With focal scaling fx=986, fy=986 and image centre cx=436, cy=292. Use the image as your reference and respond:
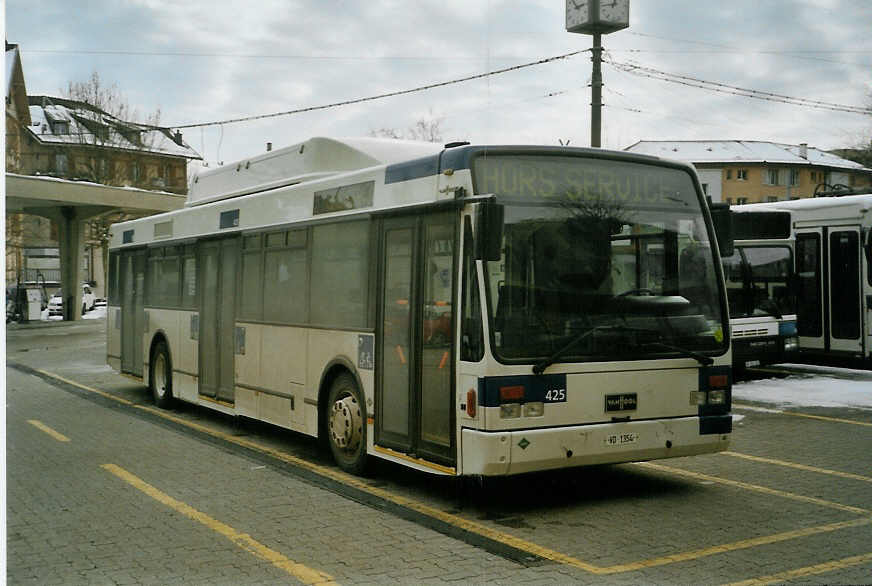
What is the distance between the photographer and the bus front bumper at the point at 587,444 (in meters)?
6.98

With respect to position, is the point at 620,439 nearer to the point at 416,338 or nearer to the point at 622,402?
the point at 622,402

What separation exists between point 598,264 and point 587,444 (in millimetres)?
1351

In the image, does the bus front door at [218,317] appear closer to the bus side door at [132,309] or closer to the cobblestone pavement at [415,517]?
the cobblestone pavement at [415,517]

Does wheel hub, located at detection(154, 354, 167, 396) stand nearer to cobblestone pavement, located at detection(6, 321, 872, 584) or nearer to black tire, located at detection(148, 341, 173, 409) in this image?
black tire, located at detection(148, 341, 173, 409)

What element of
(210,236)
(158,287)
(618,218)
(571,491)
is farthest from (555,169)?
(158,287)

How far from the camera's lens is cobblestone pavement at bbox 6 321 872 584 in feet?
19.4

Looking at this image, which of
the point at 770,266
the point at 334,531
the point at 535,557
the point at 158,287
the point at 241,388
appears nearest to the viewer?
the point at 535,557

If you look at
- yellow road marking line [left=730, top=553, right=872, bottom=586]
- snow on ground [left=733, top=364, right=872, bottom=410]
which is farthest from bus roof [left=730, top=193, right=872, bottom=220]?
yellow road marking line [left=730, top=553, right=872, bottom=586]

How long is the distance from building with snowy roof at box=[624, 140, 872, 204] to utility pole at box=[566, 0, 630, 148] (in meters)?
68.3

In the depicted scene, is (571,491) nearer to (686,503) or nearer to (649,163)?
(686,503)

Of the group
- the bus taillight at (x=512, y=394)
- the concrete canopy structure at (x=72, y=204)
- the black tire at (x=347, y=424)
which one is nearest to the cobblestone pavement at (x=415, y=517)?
the black tire at (x=347, y=424)

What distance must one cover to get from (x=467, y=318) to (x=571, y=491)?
2061 mm

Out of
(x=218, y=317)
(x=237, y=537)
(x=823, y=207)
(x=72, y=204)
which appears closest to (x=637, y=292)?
(x=237, y=537)

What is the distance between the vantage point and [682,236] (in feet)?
26.1
